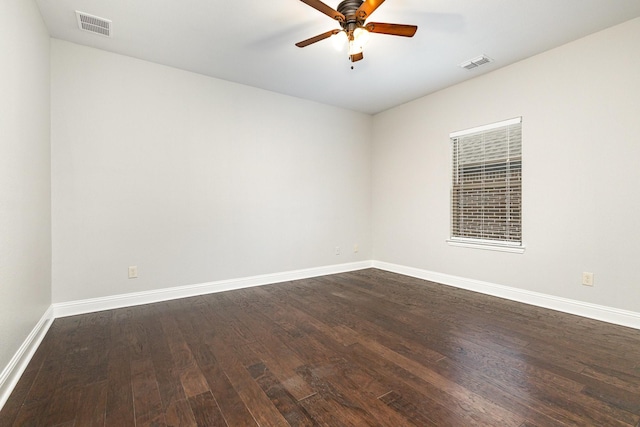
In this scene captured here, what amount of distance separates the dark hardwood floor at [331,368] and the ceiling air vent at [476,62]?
267cm

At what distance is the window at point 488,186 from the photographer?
3369 millimetres

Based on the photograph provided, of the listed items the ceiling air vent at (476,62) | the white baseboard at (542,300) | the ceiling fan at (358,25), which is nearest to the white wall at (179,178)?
the white baseboard at (542,300)

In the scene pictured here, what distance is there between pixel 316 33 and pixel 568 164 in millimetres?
2795

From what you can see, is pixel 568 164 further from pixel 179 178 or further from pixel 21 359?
pixel 21 359

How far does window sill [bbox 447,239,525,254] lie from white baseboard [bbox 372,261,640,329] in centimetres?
42

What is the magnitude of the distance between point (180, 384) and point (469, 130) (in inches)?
157

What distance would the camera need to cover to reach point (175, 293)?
3.37m

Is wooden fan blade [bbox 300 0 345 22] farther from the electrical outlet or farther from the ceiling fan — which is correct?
the electrical outlet

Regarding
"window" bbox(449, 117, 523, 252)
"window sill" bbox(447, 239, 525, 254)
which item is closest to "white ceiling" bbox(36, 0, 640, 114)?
"window" bbox(449, 117, 523, 252)

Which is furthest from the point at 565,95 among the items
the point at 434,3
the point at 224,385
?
the point at 224,385

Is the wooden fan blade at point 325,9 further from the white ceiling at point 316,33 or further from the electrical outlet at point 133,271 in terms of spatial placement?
the electrical outlet at point 133,271

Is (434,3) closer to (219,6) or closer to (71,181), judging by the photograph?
(219,6)

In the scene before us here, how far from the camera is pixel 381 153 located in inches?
198

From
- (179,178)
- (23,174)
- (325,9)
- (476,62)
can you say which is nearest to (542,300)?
(476,62)
